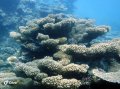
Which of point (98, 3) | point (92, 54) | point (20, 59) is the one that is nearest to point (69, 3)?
point (20, 59)

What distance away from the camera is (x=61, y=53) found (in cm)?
602

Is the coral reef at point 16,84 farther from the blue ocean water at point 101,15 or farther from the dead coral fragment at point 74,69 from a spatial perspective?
the blue ocean water at point 101,15

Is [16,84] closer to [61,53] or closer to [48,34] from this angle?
[61,53]

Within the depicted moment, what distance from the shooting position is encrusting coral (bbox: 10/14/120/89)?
4918 mm

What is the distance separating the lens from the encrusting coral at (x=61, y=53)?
4.92 metres

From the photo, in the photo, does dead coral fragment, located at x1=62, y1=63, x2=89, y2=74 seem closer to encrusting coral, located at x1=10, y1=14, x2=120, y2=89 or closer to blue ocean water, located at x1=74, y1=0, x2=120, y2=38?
encrusting coral, located at x1=10, y1=14, x2=120, y2=89

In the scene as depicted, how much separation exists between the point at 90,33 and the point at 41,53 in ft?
5.53

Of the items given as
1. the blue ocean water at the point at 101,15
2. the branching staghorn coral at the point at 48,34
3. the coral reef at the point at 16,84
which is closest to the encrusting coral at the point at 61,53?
the branching staghorn coral at the point at 48,34

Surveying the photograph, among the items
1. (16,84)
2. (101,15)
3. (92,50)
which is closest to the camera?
(16,84)

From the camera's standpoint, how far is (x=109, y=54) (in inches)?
231

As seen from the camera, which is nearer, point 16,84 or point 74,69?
point 74,69

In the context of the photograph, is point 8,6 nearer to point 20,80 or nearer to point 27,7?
point 27,7

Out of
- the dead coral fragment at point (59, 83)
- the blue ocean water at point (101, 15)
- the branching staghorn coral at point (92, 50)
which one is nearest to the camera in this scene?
the dead coral fragment at point (59, 83)

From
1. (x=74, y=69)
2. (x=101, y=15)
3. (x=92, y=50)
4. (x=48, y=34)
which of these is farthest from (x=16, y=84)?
(x=101, y=15)
